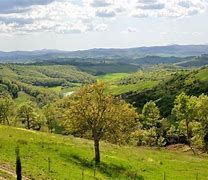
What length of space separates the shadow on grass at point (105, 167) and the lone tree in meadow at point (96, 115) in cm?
455

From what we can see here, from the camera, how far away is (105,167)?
55.3 metres

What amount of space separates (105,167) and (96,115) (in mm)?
8924

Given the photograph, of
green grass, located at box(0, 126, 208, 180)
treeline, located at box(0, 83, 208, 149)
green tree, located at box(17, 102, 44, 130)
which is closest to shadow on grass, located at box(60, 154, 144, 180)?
green grass, located at box(0, 126, 208, 180)

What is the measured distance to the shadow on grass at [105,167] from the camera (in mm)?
53062

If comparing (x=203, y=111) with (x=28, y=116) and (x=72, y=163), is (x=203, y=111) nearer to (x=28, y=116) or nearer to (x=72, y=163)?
(x=28, y=116)

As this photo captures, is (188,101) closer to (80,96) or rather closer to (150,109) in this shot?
(150,109)

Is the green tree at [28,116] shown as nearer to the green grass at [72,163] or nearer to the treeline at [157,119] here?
the treeline at [157,119]

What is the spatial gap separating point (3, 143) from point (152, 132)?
79.1 meters

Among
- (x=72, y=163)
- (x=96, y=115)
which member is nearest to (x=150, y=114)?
(x=96, y=115)

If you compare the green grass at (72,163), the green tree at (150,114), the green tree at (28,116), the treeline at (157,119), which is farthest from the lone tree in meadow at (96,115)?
the green tree at (28,116)

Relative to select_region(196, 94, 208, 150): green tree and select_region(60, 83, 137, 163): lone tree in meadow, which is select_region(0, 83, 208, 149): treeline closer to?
select_region(196, 94, 208, 150): green tree

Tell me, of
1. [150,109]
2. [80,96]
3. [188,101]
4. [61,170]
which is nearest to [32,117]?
[150,109]

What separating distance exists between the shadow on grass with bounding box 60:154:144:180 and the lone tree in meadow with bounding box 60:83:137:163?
4553 mm

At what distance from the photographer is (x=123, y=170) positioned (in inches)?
2188
